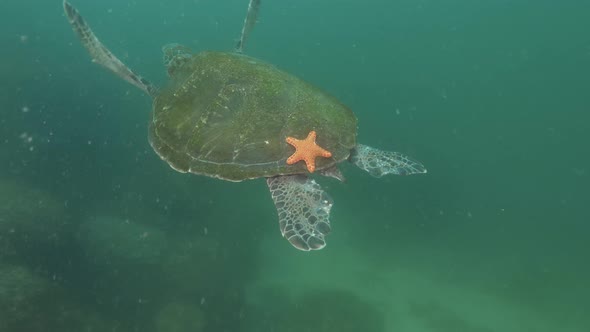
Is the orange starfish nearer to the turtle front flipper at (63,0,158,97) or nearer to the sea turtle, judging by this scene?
the sea turtle

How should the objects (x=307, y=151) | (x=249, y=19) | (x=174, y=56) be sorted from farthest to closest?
(x=249, y=19) < (x=174, y=56) < (x=307, y=151)

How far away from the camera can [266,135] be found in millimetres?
4945

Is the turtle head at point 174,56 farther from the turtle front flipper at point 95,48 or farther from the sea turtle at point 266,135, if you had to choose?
the sea turtle at point 266,135

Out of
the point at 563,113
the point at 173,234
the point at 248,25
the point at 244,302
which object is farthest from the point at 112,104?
the point at 563,113

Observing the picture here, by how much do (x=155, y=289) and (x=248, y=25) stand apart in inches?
235

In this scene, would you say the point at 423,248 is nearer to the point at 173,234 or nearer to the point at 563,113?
the point at 173,234

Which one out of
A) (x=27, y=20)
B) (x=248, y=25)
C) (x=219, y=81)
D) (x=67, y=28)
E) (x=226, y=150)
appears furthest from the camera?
(x=67, y=28)

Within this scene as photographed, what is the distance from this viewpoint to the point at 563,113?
59.0 feet

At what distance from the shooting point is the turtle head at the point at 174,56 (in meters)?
6.48

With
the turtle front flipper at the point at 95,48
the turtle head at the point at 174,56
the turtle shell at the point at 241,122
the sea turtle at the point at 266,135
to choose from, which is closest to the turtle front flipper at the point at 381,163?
the sea turtle at the point at 266,135

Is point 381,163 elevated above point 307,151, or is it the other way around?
point 307,151

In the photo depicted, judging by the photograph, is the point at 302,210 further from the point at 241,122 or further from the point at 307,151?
the point at 241,122

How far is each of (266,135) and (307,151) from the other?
59 cm

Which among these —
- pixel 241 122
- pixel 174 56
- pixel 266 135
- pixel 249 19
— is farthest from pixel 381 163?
pixel 249 19
